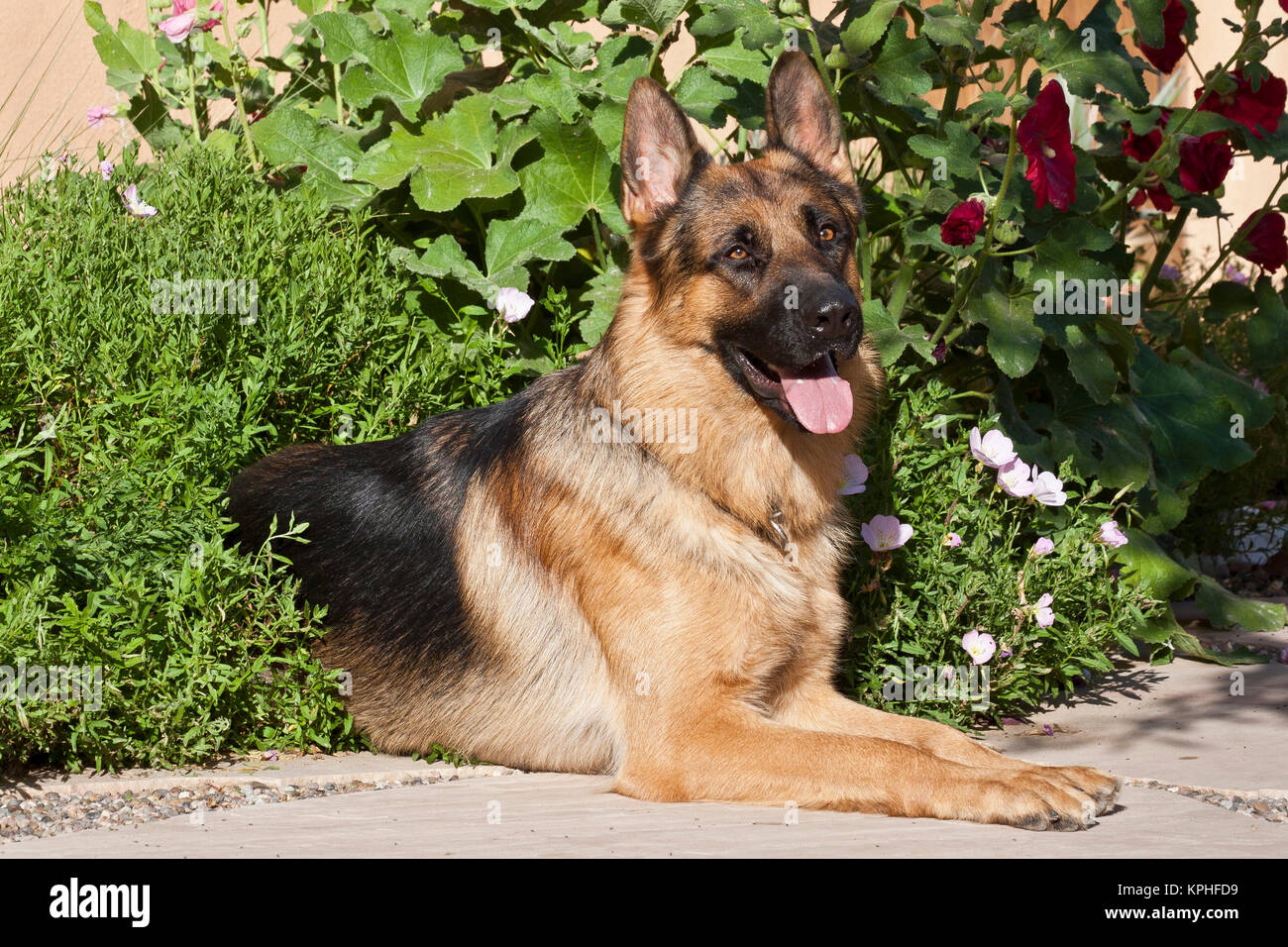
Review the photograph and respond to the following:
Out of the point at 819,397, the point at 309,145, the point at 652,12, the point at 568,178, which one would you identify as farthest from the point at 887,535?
the point at 309,145

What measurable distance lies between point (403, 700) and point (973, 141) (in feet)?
10.1

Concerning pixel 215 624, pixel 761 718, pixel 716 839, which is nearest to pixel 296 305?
pixel 215 624

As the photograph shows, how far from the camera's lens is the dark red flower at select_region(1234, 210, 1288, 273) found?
5.97 metres

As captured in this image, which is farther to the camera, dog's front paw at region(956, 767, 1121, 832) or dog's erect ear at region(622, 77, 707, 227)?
dog's erect ear at region(622, 77, 707, 227)

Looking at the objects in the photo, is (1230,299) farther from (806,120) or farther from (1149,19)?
(806,120)

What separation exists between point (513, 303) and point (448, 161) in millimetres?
838

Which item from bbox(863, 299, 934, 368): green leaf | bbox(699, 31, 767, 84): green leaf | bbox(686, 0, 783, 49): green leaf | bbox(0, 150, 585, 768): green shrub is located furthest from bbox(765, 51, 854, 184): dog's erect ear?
bbox(0, 150, 585, 768): green shrub

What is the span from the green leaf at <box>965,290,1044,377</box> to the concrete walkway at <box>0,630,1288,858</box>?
4.56 feet

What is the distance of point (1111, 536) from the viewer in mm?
4973

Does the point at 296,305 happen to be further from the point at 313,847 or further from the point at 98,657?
the point at 313,847

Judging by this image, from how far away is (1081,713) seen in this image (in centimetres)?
501

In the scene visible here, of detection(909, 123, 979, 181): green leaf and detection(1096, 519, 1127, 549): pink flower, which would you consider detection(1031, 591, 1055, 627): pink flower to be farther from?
detection(909, 123, 979, 181): green leaf

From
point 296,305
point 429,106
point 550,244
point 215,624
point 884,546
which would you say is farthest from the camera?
point 429,106

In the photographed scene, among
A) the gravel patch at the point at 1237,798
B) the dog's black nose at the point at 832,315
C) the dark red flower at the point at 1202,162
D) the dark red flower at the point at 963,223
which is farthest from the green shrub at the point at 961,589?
the dark red flower at the point at 1202,162
